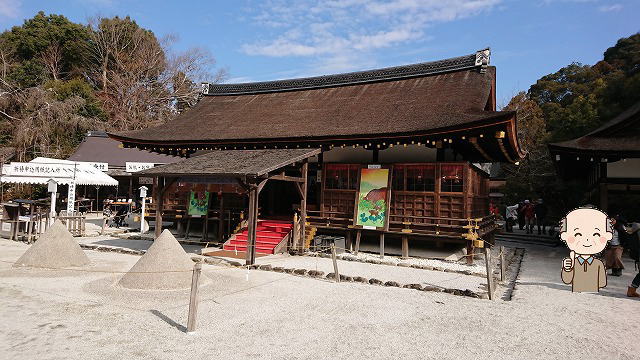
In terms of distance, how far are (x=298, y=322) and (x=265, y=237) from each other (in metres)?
7.03

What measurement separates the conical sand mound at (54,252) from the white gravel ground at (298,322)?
497mm

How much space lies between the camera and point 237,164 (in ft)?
35.6

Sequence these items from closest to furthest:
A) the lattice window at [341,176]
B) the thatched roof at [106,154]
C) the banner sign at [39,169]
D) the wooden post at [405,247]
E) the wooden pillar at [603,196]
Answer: the wooden post at [405,247] < the wooden pillar at [603,196] < the lattice window at [341,176] < the banner sign at [39,169] < the thatched roof at [106,154]

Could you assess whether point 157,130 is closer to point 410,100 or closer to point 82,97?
point 410,100

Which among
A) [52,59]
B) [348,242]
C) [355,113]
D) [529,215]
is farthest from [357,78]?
[52,59]

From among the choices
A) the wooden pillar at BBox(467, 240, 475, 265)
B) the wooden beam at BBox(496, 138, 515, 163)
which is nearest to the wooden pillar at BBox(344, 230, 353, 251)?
the wooden pillar at BBox(467, 240, 475, 265)

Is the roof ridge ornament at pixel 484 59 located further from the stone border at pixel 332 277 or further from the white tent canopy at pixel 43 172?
the white tent canopy at pixel 43 172

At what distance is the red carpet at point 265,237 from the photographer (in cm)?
1206

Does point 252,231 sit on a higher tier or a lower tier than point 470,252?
higher

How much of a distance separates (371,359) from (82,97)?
38105 millimetres

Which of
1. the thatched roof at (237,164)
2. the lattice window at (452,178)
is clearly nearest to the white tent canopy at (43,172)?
the thatched roof at (237,164)

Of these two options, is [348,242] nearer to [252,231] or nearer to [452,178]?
[452,178]

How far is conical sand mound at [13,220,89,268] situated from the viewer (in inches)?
349

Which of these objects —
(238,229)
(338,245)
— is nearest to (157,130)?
(238,229)
